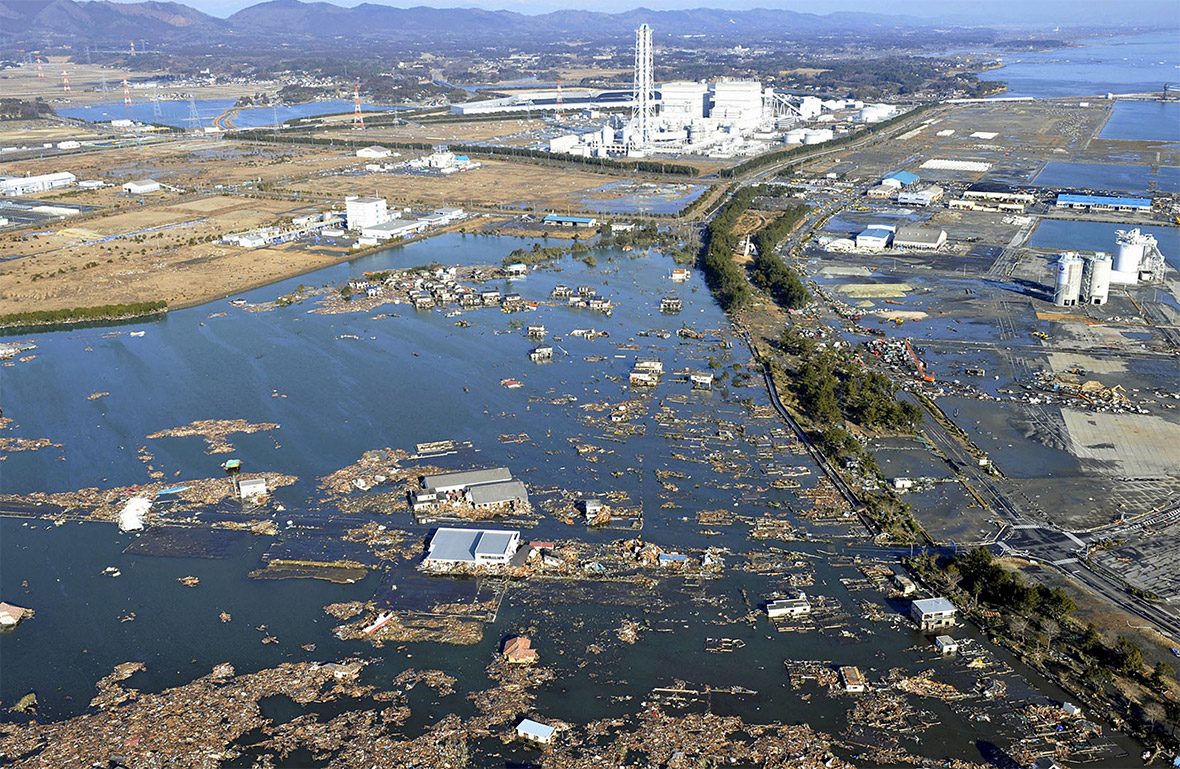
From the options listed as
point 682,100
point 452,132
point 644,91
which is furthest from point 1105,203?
point 452,132

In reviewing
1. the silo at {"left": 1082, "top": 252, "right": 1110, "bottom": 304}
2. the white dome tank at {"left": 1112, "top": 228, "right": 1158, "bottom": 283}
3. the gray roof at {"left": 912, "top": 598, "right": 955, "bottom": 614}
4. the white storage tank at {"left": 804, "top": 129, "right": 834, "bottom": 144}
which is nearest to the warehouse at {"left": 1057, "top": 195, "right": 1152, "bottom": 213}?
the white dome tank at {"left": 1112, "top": 228, "right": 1158, "bottom": 283}

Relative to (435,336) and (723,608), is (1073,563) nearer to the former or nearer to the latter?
(723,608)

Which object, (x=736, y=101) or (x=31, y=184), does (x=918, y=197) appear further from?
(x=31, y=184)

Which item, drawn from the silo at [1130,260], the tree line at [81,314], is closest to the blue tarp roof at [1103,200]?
the silo at [1130,260]

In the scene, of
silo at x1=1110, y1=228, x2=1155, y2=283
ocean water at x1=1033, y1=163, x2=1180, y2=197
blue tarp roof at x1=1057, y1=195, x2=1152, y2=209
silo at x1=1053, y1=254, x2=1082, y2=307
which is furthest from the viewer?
ocean water at x1=1033, y1=163, x2=1180, y2=197

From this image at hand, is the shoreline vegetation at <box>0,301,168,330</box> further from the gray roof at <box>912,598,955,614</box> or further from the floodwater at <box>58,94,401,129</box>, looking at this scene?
the floodwater at <box>58,94,401,129</box>

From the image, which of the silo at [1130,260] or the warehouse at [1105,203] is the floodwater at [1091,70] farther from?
the silo at [1130,260]
